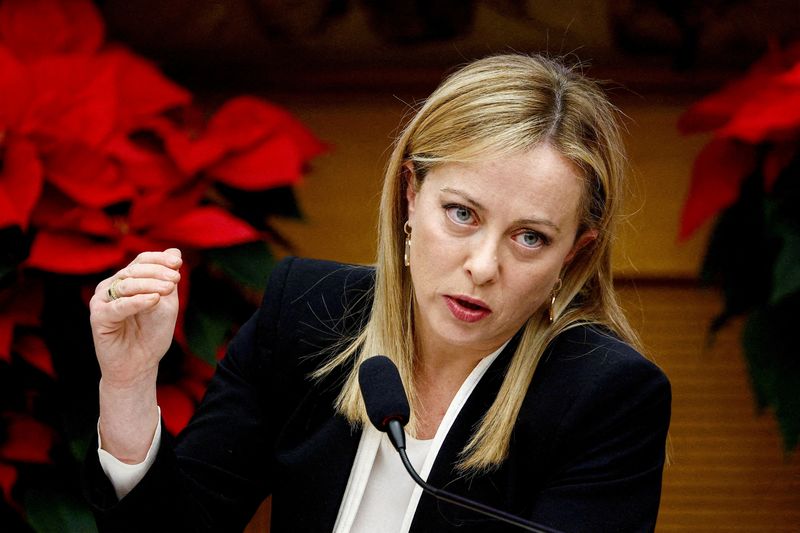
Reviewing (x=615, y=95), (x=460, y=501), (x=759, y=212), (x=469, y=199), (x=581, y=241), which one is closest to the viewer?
(x=460, y=501)

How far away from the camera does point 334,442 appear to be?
146cm

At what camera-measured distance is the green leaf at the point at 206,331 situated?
1.87 meters

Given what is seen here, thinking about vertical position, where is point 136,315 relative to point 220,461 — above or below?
above

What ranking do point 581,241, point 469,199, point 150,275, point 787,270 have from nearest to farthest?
point 150,275, point 469,199, point 581,241, point 787,270

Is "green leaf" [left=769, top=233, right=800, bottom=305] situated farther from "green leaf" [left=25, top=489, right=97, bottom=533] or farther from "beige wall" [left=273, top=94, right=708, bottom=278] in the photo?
"green leaf" [left=25, top=489, right=97, bottom=533]

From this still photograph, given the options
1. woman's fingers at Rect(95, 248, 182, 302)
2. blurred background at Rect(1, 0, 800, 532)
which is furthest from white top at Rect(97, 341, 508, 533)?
blurred background at Rect(1, 0, 800, 532)

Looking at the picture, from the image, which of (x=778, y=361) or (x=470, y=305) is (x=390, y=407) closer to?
(x=470, y=305)

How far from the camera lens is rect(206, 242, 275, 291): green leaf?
189cm

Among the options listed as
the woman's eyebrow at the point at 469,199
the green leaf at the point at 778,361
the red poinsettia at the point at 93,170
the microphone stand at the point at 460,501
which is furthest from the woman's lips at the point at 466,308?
the green leaf at the point at 778,361

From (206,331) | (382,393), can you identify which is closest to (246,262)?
(206,331)

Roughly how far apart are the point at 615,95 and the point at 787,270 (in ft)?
2.12

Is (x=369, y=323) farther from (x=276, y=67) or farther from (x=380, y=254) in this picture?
(x=276, y=67)

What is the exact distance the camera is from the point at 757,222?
6.77 ft

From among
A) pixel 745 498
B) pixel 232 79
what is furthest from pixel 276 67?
pixel 745 498
